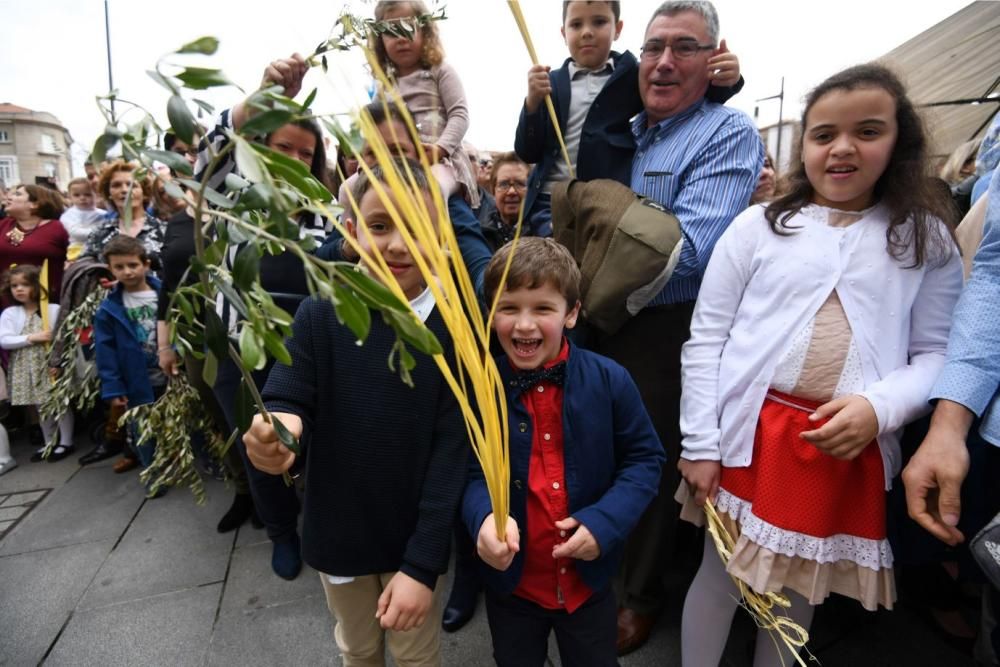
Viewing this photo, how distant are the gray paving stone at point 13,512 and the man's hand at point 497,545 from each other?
388 centimetres

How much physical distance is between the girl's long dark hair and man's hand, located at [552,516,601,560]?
1.04m

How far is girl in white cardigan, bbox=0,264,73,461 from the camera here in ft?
14.5

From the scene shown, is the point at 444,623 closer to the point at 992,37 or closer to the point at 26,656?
the point at 26,656

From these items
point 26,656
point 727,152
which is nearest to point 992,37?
point 727,152

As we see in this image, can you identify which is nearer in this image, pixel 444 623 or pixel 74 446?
pixel 444 623

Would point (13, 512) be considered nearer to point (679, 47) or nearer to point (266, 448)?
point (266, 448)

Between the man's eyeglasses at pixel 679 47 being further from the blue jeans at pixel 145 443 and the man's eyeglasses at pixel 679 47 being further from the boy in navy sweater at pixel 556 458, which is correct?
the blue jeans at pixel 145 443

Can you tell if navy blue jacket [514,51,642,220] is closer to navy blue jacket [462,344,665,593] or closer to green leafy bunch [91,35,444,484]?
navy blue jacket [462,344,665,593]

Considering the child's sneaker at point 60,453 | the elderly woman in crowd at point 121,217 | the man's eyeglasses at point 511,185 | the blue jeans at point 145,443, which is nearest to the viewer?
the man's eyeglasses at point 511,185

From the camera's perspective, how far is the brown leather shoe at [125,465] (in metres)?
4.05

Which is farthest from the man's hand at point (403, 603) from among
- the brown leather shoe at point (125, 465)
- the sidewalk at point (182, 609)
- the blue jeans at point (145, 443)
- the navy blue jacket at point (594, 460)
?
the brown leather shoe at point (125, 465)

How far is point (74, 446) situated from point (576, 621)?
5022mm

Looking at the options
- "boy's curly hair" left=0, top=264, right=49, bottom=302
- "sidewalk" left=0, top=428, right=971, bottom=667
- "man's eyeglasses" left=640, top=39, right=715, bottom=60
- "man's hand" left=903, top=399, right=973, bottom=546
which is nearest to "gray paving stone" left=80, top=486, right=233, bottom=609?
"sidewalk" left=0, top=428, right=971, bottom=667

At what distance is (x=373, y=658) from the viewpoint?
5.64 feet
